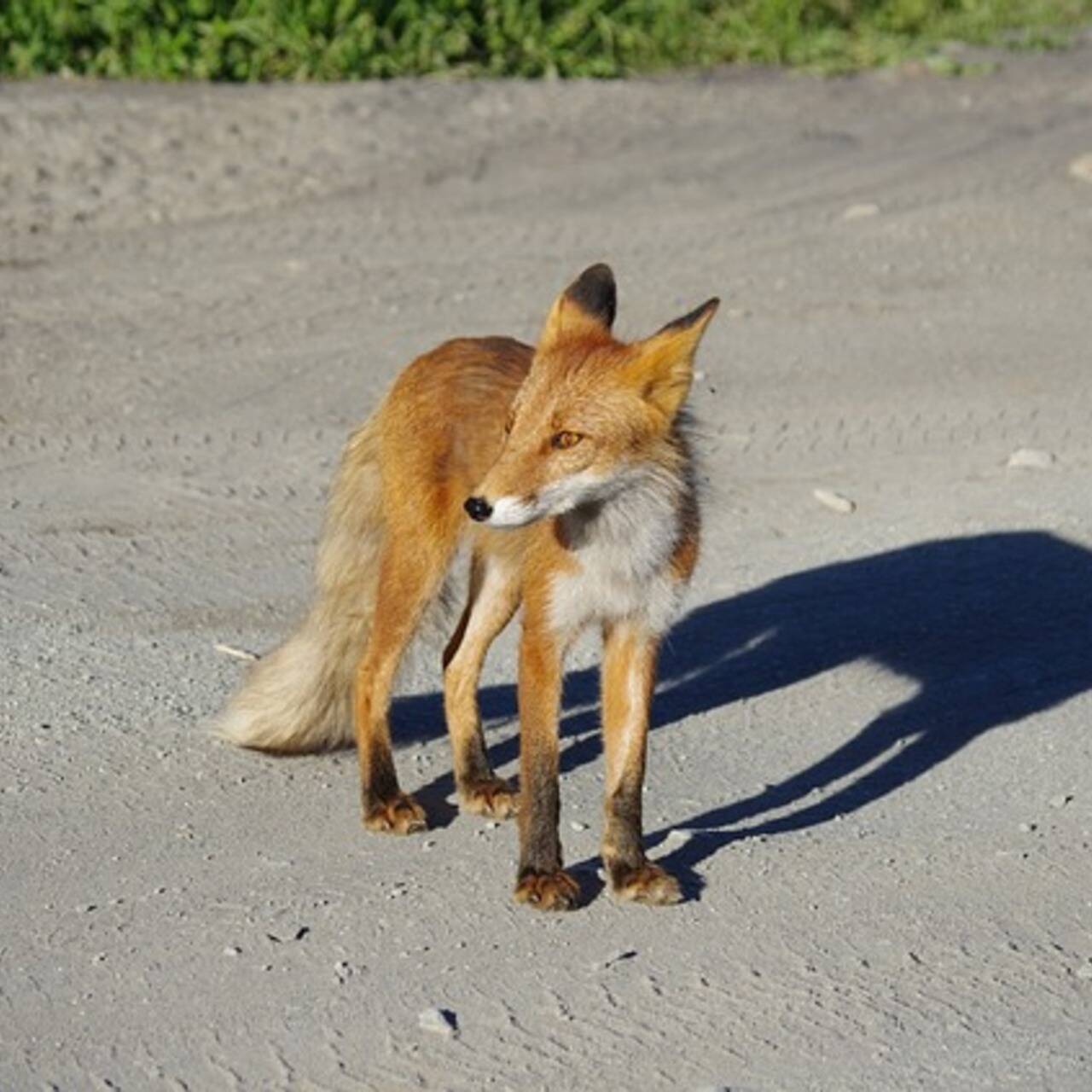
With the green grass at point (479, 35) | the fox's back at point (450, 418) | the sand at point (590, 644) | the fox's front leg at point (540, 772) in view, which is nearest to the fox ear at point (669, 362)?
the fox's back at point (450, 418)

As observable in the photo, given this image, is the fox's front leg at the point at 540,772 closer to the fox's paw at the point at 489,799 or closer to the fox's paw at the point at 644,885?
the fox's paw at the point at 644,885

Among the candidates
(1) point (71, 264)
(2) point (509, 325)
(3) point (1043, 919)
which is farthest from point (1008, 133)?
(3) point (1043, 919)

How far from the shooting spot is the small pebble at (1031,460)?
9484 mm

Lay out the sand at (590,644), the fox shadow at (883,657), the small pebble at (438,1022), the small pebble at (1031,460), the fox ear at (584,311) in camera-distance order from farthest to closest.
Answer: the small pebble at (1031,460), the fox shadow at (883,657), the fox ear at (584,311), the sand at (590,644), the small pebble at (438,1022)

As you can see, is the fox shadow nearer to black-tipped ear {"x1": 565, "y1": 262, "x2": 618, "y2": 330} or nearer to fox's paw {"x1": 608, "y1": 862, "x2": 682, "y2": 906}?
fox's paw {"x1": 608, "y1": 862, "x2": 682, "y2": 906}

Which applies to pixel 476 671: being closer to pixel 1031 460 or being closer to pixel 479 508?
pixel 479 508

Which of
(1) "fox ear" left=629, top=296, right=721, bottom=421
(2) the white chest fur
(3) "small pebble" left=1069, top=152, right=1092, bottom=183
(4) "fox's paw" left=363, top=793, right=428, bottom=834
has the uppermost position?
(1) "fox ear" left=629, top=296, right=721, bottom=421

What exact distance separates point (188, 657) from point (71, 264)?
4.53 m

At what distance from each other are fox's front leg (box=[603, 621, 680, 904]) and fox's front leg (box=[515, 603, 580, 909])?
128 millimetres

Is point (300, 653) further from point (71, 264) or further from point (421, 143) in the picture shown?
point (421, 143)

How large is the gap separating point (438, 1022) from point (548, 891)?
685mm

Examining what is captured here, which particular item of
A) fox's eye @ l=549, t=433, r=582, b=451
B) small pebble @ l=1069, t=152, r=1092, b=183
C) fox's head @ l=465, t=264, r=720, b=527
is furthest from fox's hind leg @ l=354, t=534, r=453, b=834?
small pebble @ l=1069, t=152, r=1092, b=183

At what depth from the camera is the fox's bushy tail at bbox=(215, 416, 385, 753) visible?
22.1ft

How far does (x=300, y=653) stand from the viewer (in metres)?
6.81
